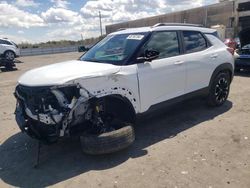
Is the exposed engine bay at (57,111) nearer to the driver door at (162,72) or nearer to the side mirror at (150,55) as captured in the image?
the driver door at (162,72)

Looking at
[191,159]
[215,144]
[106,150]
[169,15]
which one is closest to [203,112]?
[215,144]

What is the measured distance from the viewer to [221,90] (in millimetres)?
6805

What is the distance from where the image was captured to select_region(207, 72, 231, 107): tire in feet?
21.5

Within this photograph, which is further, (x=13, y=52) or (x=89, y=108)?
(x=13, y=52)

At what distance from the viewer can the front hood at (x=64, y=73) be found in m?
4.14

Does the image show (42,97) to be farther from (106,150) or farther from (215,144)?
(215,144)

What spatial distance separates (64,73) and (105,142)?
1.14 meters

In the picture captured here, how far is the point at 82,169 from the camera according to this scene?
4.29 meters

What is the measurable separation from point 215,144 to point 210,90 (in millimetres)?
1864

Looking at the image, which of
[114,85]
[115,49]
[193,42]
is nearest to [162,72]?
[115,49]

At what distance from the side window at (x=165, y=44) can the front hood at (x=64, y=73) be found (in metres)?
0.90

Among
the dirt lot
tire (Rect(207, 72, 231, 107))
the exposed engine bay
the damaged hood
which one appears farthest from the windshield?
the damaged hood

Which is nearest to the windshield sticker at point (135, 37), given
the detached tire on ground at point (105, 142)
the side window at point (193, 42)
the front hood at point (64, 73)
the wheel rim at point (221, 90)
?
the front hood at point (64, 73)

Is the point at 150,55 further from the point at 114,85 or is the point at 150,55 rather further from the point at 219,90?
the point at 219,90
